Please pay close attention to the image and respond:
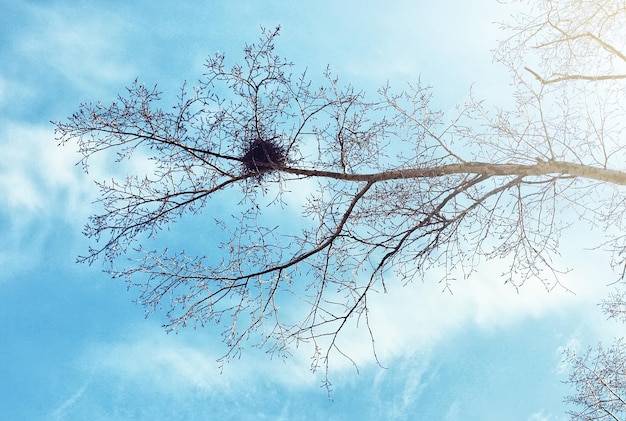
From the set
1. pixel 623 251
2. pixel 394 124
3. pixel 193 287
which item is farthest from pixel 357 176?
pixel 623 251

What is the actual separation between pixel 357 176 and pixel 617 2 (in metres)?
3.70

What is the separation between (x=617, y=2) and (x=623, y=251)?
3160 millimetres

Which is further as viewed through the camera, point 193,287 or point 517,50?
point 517,50

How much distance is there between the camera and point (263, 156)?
5660 millimetres

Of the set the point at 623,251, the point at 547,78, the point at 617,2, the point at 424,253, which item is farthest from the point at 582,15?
the point at 424,253

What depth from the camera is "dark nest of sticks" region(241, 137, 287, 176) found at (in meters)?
5.63

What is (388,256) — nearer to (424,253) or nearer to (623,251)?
(424,253)

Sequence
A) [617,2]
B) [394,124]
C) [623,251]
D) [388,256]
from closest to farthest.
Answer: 1. [623,251]
2. [388,256]
3. [394,124]
4. [617,2]

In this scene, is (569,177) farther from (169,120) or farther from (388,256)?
(169,120)

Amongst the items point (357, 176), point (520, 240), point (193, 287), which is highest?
point (357, 176)

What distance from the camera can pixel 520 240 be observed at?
199 inches

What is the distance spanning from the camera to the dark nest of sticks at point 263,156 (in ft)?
18.5

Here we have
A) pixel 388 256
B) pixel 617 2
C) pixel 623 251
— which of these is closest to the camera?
pixel 623 251

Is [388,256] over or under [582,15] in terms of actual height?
under
